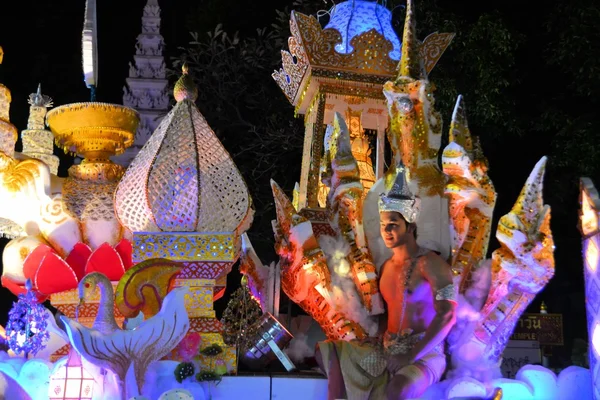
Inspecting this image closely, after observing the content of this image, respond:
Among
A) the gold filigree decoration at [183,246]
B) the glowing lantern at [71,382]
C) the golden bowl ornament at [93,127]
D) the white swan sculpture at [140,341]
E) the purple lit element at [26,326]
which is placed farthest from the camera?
the golden bowl ornament at [93,127]

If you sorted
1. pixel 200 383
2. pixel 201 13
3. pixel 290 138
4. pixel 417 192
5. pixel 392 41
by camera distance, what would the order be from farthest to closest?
pixel 201 13 < pixel 290 138 < pixel 392 41 < pixel 417 192 < pixel 200 383

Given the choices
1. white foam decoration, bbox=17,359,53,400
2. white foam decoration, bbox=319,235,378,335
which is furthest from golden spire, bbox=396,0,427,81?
white foam decoration, bbox=17,359,53,400

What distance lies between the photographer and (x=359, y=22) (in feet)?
25.1

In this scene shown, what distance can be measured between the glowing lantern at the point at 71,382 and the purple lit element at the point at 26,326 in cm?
42

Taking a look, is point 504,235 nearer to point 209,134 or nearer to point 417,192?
point 417,192

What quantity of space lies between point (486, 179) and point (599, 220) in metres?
0.88

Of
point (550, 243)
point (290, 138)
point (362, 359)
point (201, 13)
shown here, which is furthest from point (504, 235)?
point (201, 13)

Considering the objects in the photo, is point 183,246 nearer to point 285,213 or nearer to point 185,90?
point 285,213

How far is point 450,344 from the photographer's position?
6160mm

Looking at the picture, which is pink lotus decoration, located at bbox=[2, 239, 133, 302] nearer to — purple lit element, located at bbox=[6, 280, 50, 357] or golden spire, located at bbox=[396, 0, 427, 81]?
purple lit element, located at bbox=[6, 280, 50, 357]

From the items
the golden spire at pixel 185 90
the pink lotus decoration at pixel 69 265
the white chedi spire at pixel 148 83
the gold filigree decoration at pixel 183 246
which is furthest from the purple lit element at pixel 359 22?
the white chedi spire at pixel 148 83

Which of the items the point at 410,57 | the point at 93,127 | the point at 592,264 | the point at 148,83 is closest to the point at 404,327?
the point at 592,264

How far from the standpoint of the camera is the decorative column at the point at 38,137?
342 inches

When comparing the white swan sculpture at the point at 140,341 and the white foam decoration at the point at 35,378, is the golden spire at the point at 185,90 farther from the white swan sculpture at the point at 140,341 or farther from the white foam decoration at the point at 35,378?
the white foam decoration at the point at 35,378
